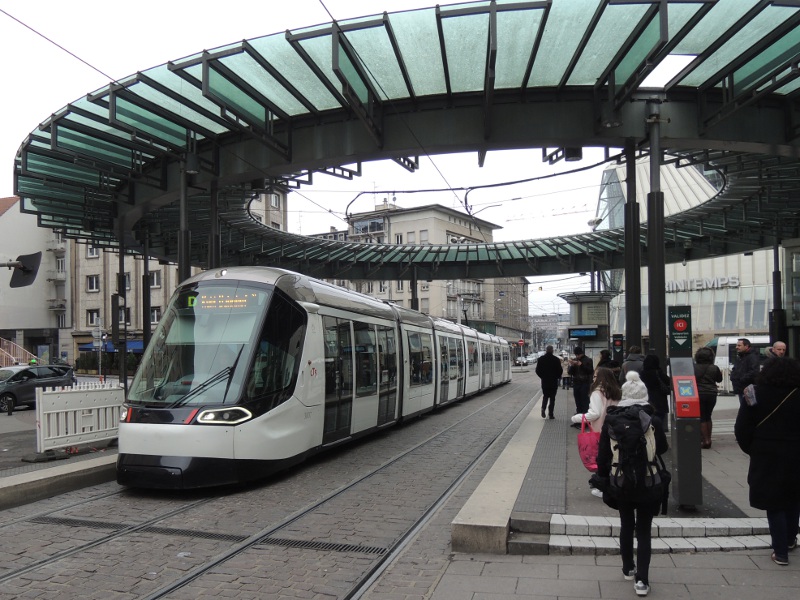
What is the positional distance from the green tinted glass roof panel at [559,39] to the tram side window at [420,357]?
6625mm

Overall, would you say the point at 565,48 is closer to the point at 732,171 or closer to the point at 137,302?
the point at 732,171

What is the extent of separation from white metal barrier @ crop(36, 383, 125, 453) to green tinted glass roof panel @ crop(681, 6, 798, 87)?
1185 cm

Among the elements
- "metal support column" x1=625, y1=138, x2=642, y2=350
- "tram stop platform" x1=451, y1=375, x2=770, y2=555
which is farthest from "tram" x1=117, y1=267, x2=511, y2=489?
"metal support column" x1=625, y1=138, x2=642, y2=350

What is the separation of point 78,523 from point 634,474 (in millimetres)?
5770

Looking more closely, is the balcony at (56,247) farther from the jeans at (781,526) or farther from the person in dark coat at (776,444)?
the jeans at (781,526)

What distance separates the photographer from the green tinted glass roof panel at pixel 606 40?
33.6 ft

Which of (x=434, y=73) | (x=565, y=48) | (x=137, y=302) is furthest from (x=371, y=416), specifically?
(x=137, y=302)

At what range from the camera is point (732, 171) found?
16391 mm

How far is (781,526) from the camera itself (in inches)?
211

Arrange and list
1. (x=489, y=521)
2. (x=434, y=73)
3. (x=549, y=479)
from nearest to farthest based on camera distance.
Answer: (x=489, y=521) → (x=549, y=479) → (x=434, y=73)

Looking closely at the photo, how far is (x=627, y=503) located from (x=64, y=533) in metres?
5.47

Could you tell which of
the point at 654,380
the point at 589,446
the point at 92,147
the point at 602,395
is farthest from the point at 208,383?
the point at 92,147

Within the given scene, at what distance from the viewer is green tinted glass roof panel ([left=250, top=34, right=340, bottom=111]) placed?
1110 cm

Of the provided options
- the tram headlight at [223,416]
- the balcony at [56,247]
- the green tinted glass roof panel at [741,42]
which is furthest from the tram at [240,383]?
the balcony at [56,247]
